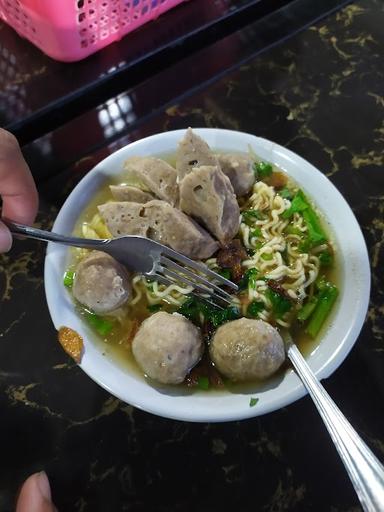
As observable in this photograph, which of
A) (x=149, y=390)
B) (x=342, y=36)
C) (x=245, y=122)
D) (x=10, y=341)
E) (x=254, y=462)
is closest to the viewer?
(x=149, y=390)

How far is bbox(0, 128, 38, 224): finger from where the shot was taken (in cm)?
178

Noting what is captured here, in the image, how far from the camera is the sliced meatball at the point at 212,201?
76.3 inches

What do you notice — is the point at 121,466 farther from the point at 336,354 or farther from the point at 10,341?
the point at 336,354

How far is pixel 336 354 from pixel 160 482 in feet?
2.77

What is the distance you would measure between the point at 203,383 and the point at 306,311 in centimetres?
54

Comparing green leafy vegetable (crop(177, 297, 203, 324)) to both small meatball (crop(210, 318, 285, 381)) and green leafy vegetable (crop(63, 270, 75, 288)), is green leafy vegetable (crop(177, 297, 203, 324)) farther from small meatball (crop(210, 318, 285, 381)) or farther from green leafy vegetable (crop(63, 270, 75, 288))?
green leafy vegetable (crop(63, 270, 75, 288))

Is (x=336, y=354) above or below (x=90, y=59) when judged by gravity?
below

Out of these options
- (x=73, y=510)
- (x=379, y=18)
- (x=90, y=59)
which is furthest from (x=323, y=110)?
(x=73, y=510)

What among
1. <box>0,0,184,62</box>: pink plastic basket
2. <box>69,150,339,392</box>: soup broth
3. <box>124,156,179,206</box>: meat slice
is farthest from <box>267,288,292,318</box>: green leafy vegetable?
<box>0,0,184,62</box>: pink plastic basket

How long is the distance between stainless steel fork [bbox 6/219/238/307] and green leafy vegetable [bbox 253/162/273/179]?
62 centimetres

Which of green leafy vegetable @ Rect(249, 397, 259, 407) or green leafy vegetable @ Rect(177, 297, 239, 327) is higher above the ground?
green leafy vegetable @ Rect(177, 297, 239, 327)

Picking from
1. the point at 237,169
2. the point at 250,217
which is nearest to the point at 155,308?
the point at 250,217

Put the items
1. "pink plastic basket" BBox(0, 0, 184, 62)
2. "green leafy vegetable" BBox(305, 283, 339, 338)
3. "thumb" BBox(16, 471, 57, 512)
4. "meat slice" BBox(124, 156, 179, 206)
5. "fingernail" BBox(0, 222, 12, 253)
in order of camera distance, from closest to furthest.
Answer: "thumb" BBox(16, 471, 57, 512) < "fingernail" BBox(0, 222, 12, 253) < "green leafy vegetable" BBox(305, 283, 339, 338) < "meat slice" BBox(124, 156, 179, 206) < "pink plastic basket" BBox(0, 0, 184, 62)

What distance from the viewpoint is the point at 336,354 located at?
184 centimetres
